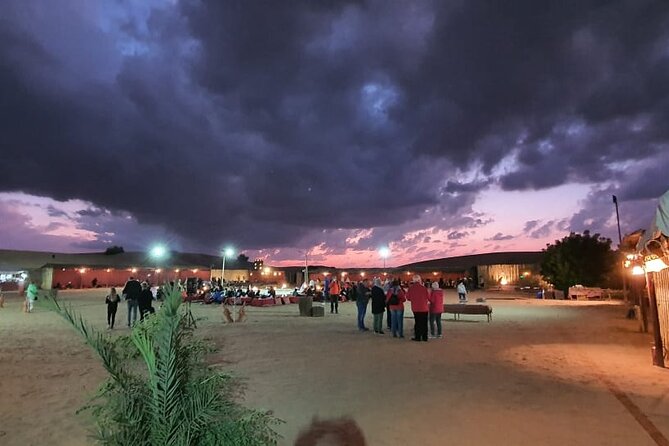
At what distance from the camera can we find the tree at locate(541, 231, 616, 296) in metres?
37.9

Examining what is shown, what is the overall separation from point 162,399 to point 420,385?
18.6 feet

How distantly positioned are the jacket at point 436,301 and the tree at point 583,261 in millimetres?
29434

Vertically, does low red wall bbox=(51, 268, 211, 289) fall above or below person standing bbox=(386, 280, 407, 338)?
above

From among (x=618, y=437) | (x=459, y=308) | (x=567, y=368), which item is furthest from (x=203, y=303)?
(x=618, y=437)

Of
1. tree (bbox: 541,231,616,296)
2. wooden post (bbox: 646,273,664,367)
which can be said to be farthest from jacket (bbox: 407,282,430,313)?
tree (bbox: 541,231,616,296)

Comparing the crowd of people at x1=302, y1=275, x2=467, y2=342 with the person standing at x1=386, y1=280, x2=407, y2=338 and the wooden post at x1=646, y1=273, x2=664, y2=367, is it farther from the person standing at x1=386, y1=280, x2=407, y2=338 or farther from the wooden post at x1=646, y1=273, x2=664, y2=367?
the wooden post at x1=646, y1=273, x2=664, y2=367

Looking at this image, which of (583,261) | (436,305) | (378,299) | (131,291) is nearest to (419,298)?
(436,305)

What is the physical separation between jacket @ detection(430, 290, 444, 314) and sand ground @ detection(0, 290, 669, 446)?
0.89 metres

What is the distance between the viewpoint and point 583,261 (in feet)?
124

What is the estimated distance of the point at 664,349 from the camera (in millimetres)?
9148

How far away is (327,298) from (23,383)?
22.6 meters

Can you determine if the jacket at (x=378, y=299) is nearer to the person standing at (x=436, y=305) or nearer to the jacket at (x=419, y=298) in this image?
the person standing at (x=436, y=305)

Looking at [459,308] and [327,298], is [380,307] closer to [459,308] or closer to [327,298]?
[459,308]

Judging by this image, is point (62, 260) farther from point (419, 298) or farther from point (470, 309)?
point (419, 298)
